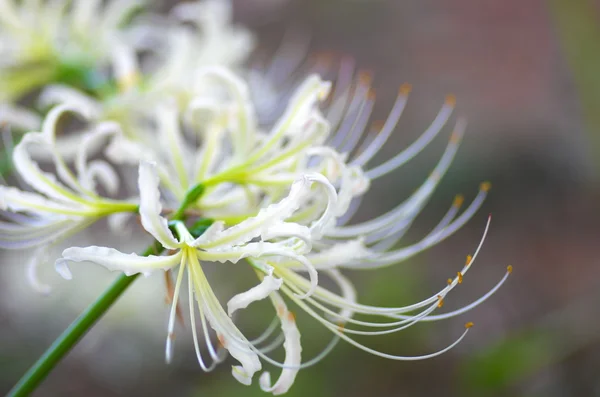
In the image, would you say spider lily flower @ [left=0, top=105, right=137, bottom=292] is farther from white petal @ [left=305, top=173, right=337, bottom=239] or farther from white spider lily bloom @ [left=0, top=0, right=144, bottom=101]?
white spider lily bloom @ [left=0, top=0, right=144, bottom=101]

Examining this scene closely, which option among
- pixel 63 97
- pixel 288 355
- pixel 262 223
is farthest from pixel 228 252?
pixel 63 97

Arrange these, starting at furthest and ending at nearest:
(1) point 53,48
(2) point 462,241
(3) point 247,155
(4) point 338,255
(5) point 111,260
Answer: (2) point 462,241, (1) point 53,48, (3) point 247,155, (4) point 338,255, (5) point 111,260

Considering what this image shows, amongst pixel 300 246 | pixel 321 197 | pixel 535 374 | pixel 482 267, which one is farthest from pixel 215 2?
pixel 482 267

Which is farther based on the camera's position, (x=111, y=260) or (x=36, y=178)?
(x=36, y=178)

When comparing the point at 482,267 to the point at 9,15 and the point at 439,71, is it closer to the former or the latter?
the point at 439,71

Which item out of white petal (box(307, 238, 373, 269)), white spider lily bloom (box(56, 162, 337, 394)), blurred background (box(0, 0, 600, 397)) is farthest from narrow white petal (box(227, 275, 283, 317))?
blurred background (box(0, 0, 600, 397))

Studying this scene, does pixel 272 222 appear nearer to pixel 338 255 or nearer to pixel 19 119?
pixel 338 255
